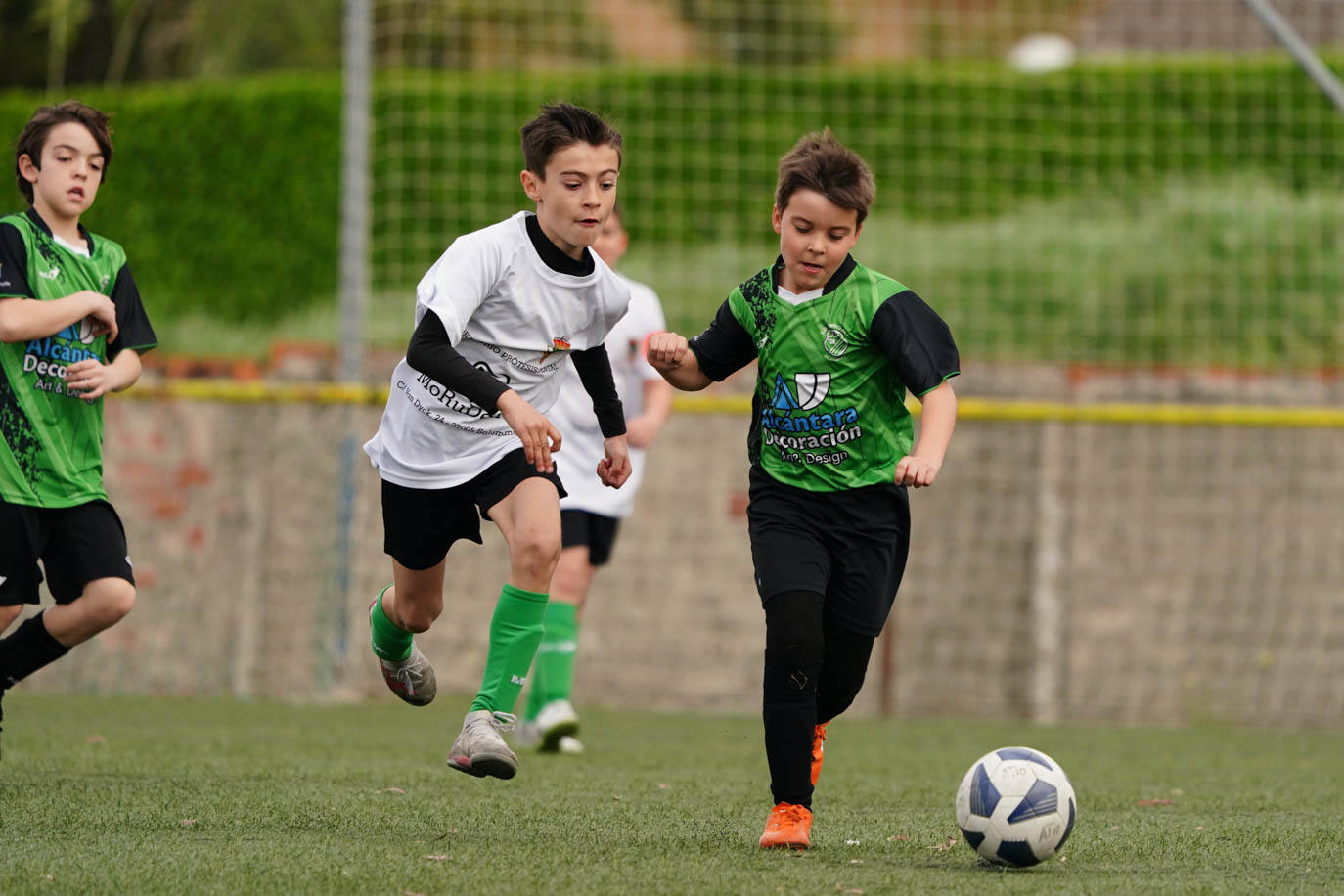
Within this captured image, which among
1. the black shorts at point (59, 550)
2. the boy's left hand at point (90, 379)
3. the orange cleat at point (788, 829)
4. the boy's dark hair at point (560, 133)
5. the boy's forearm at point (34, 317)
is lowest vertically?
the orange cleat at point (788, 829)

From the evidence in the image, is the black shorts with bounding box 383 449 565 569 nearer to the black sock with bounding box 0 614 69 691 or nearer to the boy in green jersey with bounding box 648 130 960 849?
the boy in green jersey with bounding box 648 130 960 849

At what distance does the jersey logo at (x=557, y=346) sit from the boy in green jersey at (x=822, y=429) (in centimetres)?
35

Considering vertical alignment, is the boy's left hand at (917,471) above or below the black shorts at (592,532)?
above

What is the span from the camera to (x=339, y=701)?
9312mm

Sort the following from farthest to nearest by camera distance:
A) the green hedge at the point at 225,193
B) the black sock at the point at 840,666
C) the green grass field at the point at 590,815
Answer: the green hedge at the point at 225,193 < the black sock at the point at 840,666 < the green grass field at the point at 590,815

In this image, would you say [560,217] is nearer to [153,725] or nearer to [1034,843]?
[1034,843]

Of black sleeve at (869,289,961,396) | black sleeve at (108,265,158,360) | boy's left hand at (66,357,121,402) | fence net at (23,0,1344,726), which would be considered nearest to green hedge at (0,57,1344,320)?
fence net at (23,0,1344,726)

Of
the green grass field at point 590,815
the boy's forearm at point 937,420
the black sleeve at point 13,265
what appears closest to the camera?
the green grass field at point 590,815

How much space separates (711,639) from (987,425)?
6.46 feet

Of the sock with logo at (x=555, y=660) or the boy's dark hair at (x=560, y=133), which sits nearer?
the boy's dark hair at (x=560, y=133)

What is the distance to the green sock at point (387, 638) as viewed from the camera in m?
4.97

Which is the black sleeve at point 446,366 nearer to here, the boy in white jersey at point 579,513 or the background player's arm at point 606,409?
the background player's arm at point 606,409

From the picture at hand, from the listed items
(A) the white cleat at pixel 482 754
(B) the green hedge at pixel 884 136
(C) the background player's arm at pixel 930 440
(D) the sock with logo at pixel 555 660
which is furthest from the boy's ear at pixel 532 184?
(B) the green hedge at pixel 884 136

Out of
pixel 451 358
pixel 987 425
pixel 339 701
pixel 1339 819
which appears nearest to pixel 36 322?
pixel 451 358
